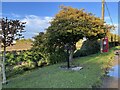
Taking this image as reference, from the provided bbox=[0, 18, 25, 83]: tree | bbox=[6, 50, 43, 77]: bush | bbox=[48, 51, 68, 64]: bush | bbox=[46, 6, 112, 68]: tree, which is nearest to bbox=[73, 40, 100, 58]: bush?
bbox=[48, 51, 68, 64]: bush

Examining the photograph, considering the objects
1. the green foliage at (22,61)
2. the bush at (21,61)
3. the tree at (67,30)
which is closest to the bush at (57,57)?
the green foliage at (22,61)

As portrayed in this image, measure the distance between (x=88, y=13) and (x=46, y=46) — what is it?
405 cm

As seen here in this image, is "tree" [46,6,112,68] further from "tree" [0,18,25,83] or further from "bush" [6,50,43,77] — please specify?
"tree" [0,18,25,83]

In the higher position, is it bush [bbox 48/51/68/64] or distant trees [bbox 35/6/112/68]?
distant trees [bbox 35/6/112/68]

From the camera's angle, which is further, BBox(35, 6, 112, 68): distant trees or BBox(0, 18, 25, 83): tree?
BBox(35, 6, 112, 68): distant trees

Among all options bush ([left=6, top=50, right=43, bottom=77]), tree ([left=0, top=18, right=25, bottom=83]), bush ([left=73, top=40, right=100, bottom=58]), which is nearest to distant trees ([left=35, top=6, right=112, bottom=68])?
bush ([left=6, top=50, right=43, bottom=77])

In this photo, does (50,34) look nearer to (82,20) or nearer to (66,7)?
(82,20)

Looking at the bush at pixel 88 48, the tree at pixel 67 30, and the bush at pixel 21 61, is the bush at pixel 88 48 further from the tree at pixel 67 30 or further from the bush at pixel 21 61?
the tree at pixel 67 30

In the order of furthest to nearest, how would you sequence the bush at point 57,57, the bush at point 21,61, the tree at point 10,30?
the bush at point 57,57
the bush at point 21,61
the tree at point 10,30

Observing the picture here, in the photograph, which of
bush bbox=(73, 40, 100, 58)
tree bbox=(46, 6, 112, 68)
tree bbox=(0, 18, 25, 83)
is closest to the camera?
tree bbox=(0, 18, 25, 83)

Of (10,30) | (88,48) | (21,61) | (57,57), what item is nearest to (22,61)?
(21,61)

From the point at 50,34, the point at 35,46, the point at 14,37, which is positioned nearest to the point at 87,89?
the point at 14,37

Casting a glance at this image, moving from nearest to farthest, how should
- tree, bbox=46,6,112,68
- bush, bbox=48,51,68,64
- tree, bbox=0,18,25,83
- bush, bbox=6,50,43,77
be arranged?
tree, bbox=0,18,25,83 → bush, bbox=6,50,43,77 → tree, bbox=46,6,112,68 → bush, bbox=48,51,68,64

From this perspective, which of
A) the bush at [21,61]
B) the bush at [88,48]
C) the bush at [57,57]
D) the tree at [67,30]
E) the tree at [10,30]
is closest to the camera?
the tree at [10,30]
